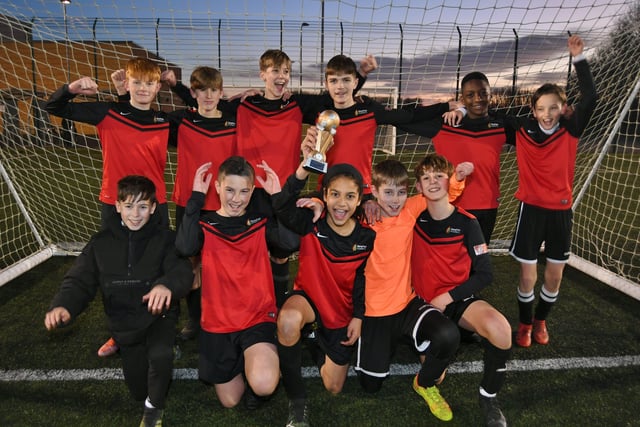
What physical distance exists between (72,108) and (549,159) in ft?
9.51

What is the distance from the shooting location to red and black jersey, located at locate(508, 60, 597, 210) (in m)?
2.66

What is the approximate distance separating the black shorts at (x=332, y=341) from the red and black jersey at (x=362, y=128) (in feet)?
2.96

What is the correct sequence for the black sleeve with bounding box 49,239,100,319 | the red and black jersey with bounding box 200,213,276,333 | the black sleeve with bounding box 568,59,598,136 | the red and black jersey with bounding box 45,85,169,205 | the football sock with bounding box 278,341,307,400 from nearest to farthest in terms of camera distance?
the black sleeve with bounding box 49,239,100,319 → the football sock with bounding box 278,341,307,400 → the red and black jersey with bounding box 200,213,276,333 → the black sleeve with bounding box 568,59,598,136 → the red and black jersey with bounding box 45,85,169,205

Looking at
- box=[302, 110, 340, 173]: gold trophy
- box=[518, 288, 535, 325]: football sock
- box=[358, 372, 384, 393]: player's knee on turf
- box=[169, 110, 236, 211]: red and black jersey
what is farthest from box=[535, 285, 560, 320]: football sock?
box=[169, 110, 236, 211]: red and black jersey

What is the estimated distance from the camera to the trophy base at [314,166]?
199cm

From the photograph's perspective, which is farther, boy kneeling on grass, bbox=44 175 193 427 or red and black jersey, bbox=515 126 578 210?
red and black jersey, bbox=515 126 578 210

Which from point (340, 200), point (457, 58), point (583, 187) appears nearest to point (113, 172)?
point (340, 200)

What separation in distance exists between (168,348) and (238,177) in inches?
33.7

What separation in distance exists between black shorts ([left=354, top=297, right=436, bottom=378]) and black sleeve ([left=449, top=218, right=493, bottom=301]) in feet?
0.56

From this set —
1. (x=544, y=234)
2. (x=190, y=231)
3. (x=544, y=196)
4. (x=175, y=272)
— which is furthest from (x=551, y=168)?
(x=175, y=272)

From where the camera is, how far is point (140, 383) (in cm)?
208

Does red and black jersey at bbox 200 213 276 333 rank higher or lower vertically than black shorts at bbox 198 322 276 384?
higher

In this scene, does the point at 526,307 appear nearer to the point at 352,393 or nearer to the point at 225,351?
the point at 352,393

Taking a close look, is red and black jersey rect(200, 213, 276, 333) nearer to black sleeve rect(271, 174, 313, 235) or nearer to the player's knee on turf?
black sleeve rect(271, 174, 313, 235)
